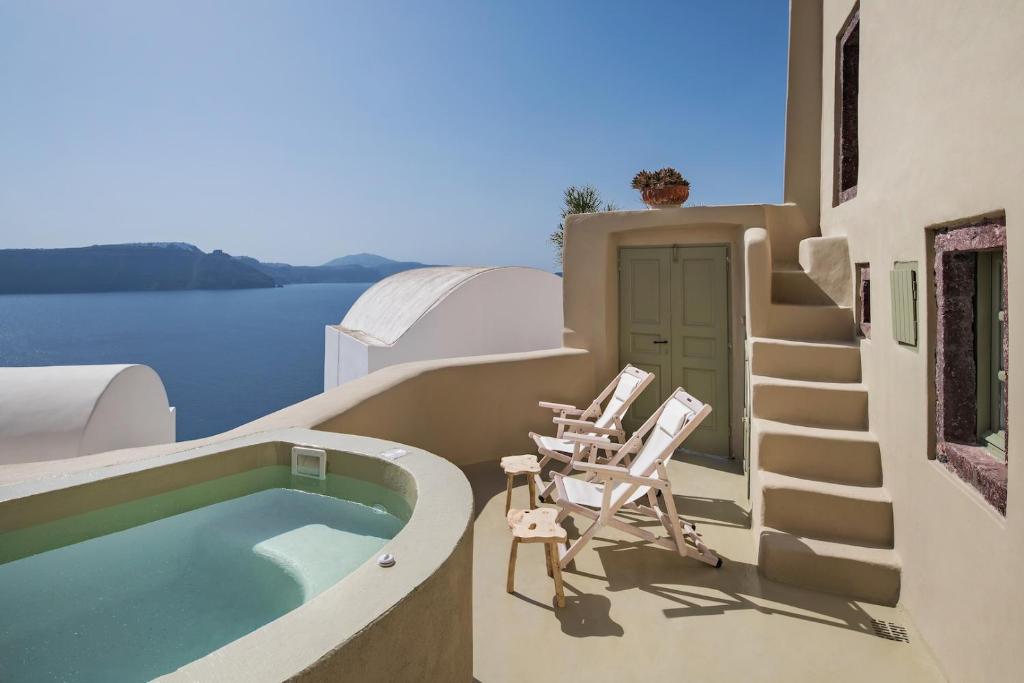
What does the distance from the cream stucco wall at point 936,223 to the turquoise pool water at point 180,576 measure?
242 centimetres

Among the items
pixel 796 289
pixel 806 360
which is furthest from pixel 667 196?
pixel 806 360

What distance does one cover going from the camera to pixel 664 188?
6.04 metres

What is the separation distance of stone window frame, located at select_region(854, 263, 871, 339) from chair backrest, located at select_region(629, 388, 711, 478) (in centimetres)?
144

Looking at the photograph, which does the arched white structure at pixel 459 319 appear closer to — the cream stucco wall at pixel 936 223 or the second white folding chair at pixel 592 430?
the second white folding chair at pixel 592 430

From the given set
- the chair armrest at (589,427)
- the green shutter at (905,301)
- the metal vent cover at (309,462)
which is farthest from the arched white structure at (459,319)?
the green shutter at (905,301)

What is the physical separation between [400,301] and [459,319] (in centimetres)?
263

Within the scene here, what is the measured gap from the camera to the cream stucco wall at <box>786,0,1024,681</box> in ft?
6.88

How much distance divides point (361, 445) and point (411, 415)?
5.94ft

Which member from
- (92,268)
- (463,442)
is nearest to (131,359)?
(92,268)

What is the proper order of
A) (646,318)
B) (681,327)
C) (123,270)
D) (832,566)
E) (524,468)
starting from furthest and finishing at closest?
1. (123,270)
2. (646,318)
3. (681,327)
4. (524,468)
5. (832,566)

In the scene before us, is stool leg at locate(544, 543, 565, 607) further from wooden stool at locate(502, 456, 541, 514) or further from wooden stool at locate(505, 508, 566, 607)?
wooden stool at locate(502, 456, 541, 514)

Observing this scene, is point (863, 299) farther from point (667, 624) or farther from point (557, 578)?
point (557, 578)

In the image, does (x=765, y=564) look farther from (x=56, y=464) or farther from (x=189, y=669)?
(x=56, y=464)

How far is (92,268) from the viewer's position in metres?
82.9
